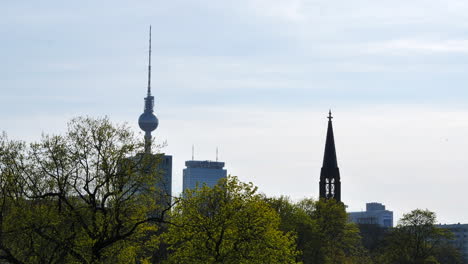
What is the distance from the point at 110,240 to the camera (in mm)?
55719

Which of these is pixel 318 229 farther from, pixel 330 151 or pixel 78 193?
pixel 330 151

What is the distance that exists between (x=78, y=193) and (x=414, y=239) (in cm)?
7380

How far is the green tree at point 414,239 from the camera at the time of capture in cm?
12225

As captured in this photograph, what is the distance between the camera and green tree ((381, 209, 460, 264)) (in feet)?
401

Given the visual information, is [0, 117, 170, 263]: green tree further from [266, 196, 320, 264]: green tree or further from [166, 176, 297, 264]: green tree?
[266, 196, 320, 264]: green tree

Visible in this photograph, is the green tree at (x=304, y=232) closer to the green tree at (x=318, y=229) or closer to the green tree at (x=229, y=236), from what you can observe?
the green tree at (x=318, y=229)

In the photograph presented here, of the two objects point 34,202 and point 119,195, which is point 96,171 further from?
point 34,202

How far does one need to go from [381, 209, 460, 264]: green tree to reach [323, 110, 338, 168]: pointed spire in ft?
185

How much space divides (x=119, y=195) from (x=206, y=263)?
9.49 metres

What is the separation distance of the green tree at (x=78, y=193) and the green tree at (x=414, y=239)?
6744cm

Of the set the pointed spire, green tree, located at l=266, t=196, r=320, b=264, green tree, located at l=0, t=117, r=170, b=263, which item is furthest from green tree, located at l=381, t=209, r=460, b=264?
green tree, located at l=0, t=117, r=170, b=263

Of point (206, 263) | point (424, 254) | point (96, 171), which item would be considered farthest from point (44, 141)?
point (424, 254)

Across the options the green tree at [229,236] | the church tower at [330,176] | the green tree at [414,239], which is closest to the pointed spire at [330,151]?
the church tower at [330,176]

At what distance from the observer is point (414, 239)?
124 metres
